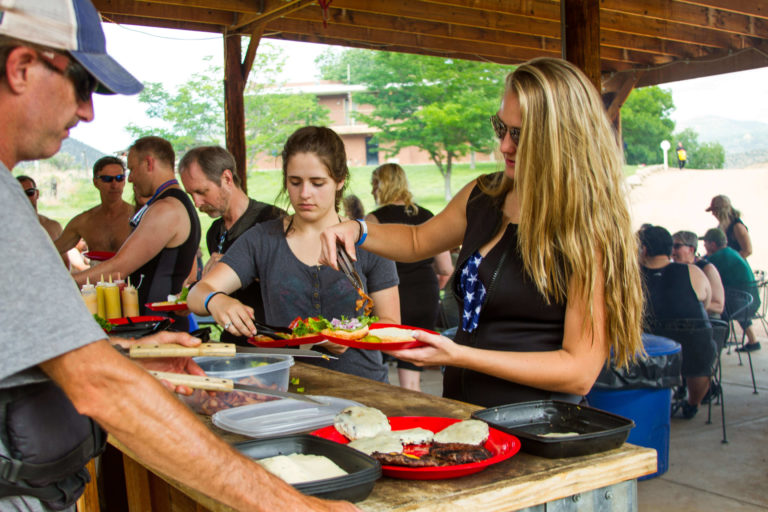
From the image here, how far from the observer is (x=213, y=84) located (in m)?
15.8

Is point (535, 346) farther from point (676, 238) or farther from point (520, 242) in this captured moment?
point (676, 238)

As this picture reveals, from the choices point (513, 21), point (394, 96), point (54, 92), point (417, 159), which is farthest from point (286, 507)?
point (417, 159)

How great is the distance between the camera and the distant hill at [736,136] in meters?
10.6

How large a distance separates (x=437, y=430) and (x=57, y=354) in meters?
1.04

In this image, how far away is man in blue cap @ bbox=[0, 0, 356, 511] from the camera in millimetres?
1044

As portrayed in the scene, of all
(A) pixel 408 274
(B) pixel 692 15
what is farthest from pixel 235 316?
(B) pixel 692 15

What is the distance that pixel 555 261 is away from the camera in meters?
2.04

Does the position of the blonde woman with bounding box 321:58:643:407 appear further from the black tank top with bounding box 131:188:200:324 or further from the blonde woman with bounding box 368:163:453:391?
the blonde woman with bounding box 368:163:453:391

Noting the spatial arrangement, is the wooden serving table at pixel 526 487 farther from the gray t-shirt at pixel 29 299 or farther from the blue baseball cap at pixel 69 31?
the blue baseball cap at pixel 69 31

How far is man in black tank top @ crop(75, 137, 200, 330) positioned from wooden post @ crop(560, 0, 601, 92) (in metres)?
2.47

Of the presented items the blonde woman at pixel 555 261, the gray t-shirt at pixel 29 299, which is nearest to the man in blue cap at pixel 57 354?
the gray t-shirt at pixel 29 299

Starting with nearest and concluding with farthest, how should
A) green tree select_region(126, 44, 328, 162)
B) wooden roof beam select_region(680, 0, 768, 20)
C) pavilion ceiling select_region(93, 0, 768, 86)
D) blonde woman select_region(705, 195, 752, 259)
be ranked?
1. pavilion ceiling select_region(93, 0, 768, 86)
2. wooden roof beam select_region(680, 0, 768, 20)
3. blonde woman select_region(705, 195, 752, 259)
4. green tree select_region(126, 44, 328, 162)

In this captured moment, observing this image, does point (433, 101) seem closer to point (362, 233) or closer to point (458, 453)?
point (362, 233)

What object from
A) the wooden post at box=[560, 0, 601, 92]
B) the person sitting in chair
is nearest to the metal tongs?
the wooden post at box=[560, 0, 601, 92]
